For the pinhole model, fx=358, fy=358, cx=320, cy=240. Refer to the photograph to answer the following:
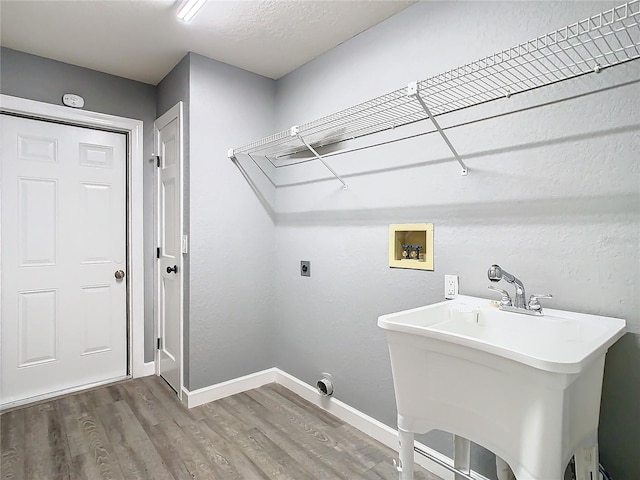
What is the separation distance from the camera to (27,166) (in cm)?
251

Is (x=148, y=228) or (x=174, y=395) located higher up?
(x=148, y=228)

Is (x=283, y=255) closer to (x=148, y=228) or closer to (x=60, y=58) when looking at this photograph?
(x=148, y=228)

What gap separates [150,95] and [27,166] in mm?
1065

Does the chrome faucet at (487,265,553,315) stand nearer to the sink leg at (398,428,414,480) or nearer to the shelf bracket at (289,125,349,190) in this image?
the sink leg at (398,428,414,480)

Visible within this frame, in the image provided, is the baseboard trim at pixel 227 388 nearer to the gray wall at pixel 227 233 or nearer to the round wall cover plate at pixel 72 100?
the gray wall at pixel 227 233

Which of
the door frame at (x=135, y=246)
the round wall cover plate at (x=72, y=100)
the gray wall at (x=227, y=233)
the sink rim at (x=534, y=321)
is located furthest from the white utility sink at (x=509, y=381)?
the round wall cover plate at (x=72, y=100)

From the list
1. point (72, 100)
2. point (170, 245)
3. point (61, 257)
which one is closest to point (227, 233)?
point (170, 245)

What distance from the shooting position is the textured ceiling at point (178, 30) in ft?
6.39

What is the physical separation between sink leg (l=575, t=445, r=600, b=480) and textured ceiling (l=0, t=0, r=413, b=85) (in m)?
2.08

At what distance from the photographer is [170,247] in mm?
2771

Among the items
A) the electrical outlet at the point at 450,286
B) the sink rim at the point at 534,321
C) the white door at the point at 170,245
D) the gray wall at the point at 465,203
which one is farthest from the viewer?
the white door at the point at 170,245

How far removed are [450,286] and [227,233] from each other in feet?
5.28

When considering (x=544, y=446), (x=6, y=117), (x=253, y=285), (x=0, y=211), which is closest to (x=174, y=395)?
(x=253, y=285)

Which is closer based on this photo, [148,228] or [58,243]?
[58,243]
